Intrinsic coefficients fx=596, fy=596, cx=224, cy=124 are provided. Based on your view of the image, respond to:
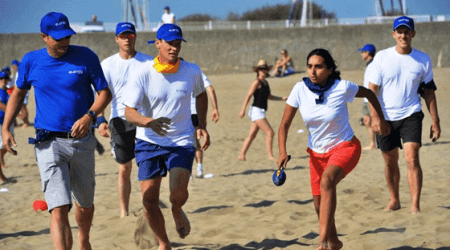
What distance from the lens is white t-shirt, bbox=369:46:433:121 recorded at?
6.52m

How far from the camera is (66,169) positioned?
4.72 m

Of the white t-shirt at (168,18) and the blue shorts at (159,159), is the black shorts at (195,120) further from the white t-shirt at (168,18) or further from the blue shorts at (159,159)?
the white t-shirt at (168,18)

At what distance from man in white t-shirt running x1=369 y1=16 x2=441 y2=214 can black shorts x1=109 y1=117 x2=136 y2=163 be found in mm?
2733

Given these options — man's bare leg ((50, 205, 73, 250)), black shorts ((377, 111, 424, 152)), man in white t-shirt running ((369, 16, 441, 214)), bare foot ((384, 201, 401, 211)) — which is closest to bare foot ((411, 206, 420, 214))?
man in white t-shirt running ((369, 16, 441, 214))

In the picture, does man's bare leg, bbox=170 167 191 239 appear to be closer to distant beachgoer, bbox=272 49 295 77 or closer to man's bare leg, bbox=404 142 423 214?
man's bare leg, bbox=404 142 423 214

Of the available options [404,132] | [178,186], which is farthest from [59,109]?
[404,132]

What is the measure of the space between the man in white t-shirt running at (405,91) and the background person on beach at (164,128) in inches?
96.3

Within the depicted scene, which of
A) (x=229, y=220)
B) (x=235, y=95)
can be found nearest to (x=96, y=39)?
(x=235, y=95)

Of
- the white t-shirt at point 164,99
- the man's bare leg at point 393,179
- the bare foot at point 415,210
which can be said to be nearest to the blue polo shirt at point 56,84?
the white t-shirt at point 164,99

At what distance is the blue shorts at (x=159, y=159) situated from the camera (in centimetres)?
519

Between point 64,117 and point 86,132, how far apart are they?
209 millimetres

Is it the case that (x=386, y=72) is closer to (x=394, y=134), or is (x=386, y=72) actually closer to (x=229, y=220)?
(x=394, y=134)

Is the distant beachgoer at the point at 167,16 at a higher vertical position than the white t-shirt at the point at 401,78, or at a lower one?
higher

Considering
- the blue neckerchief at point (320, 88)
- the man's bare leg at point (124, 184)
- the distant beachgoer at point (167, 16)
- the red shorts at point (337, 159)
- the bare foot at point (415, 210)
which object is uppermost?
the distant beachgoer at point (167, 16)
